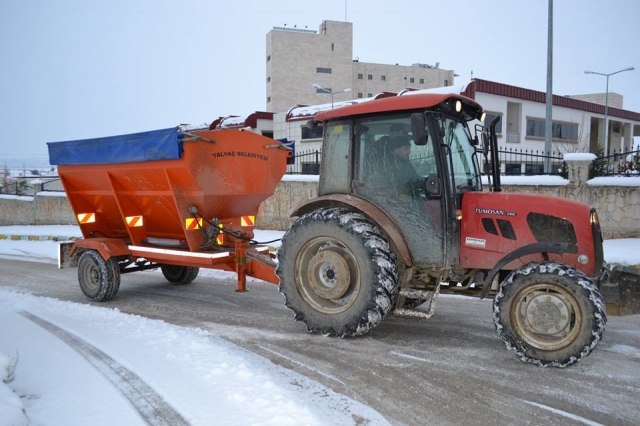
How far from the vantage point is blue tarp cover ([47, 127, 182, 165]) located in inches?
247

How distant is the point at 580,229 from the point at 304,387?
2.85 m

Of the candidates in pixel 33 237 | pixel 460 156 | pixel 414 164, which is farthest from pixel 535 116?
pixel 414 164

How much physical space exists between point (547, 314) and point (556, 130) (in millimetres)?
29919

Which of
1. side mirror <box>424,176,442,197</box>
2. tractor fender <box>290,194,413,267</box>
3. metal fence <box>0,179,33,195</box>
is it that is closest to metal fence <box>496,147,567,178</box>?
side mirror <box>424,176,442,197</box>

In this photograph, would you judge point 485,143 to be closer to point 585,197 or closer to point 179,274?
point 179,274

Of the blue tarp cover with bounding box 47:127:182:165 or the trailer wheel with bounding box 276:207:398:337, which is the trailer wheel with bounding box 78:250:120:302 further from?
the trailer wheel with bounding box 276:207:398:337

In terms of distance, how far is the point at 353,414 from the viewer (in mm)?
3455

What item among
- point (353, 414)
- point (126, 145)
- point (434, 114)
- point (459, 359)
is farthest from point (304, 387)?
point (126, 145)

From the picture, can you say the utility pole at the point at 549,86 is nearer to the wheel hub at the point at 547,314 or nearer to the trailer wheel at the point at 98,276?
the wheel hub at the point at 547,314

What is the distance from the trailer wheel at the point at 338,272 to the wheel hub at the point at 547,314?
4.27 feet

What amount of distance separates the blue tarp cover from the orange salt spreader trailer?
0.01 metres

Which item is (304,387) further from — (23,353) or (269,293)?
(269,293)

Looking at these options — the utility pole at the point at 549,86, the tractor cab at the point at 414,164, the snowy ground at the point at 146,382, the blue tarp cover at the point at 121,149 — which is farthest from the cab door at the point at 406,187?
the utility pole at the point at 549,86

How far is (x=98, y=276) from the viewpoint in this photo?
7.31 metres
